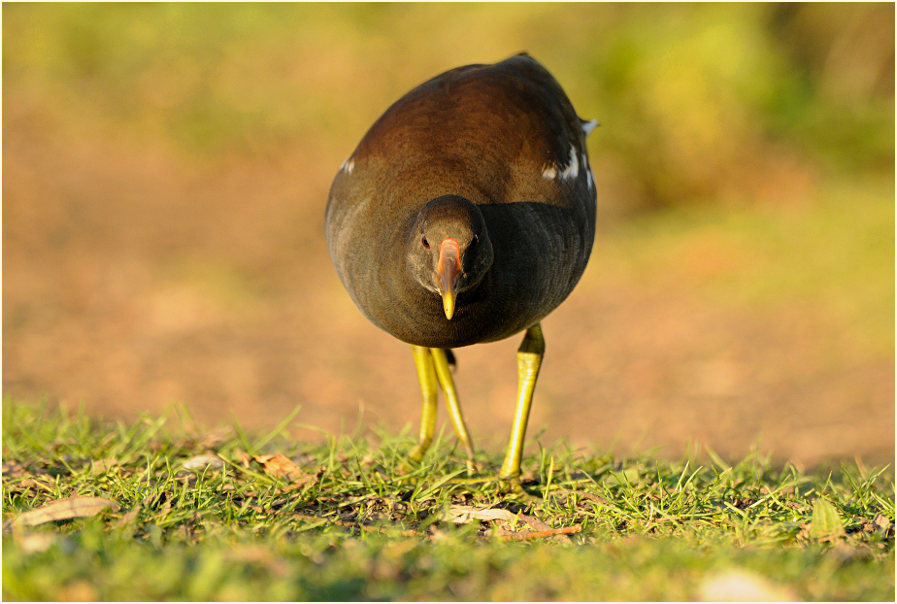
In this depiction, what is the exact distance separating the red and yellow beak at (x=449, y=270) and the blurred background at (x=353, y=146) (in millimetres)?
2615

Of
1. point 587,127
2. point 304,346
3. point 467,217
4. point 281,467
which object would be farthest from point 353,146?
point 467,217

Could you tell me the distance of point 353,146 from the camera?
597 inches

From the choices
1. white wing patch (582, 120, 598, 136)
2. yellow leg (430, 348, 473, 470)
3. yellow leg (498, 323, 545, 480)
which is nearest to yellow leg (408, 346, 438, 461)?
yellow leg (430, 348, 473, 470)

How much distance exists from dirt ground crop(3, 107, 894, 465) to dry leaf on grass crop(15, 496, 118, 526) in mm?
2996

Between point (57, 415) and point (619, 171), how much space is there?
1140cm

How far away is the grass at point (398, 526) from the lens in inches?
98.8

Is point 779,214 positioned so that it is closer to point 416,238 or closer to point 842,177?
point 842,177

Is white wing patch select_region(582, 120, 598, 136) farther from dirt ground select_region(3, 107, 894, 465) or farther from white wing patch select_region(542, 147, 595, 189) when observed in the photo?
dirt ground select_region(3, 107, 894, 465)

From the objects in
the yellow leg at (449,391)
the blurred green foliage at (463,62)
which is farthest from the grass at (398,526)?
the blurred green foliage at (463,62)

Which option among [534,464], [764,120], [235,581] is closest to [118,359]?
[534,464]

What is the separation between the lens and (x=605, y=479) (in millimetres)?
3984

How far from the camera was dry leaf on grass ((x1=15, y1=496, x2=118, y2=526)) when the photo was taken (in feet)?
10.3

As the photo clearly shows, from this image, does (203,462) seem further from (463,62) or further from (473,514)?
(463,62)

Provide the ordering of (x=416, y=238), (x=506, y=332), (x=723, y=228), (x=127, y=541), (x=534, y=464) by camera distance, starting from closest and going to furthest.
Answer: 1. (x=127, y=541)
2. (x=416, y=238)
3. (x=506, y=332)
4. (x=534, y=464)
5. (x=723, y=228)
